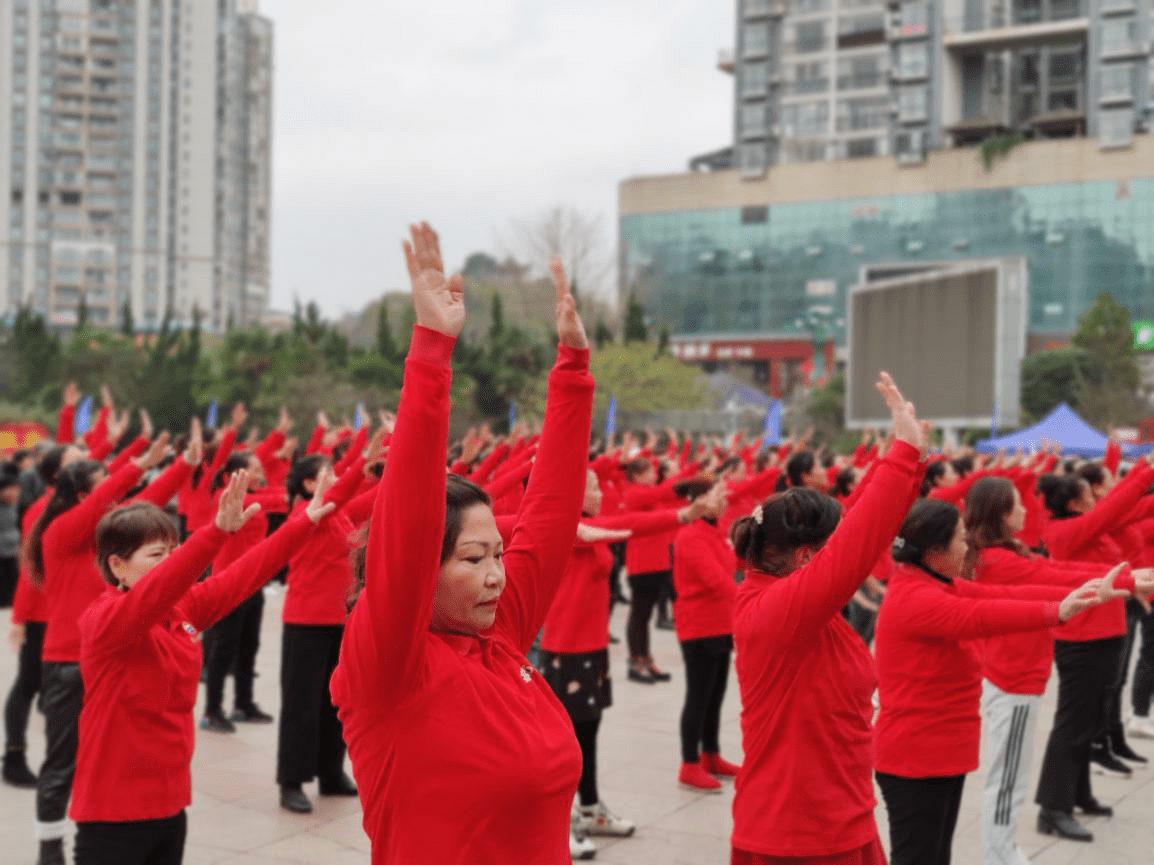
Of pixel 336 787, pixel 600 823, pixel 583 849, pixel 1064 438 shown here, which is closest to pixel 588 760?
pixel 600 823

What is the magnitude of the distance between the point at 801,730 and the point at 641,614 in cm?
702

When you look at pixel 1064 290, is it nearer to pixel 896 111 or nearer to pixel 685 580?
pixel 896 111

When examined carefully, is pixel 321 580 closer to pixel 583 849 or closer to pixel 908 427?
pixel 583 849

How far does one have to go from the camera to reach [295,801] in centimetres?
669

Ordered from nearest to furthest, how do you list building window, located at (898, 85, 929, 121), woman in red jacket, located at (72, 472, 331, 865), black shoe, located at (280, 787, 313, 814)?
woman in red jacket, located at (72, 472, 331, 865) < black shoe, located at (280, 787, 313, 814) < building window, located at (898, 85, 929, 121)

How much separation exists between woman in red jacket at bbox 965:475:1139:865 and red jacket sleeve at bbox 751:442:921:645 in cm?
231

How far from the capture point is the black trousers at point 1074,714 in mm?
6379

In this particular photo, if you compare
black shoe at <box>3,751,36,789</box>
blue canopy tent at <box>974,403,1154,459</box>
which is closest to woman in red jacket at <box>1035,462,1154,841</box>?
black shoe at <box>3,751,36,789</box>

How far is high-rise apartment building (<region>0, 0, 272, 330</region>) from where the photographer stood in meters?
109

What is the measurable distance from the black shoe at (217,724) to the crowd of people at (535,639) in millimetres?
24

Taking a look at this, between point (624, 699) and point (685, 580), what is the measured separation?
2.53 meters

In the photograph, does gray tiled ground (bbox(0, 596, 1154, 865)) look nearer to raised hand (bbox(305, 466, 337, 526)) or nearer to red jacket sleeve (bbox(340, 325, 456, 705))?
raised hand (bbox(305, 466, 337, 526))

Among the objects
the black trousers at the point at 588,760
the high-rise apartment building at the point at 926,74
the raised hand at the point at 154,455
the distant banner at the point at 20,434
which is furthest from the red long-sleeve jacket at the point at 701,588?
the high-rise apartment building at the point at 926,74

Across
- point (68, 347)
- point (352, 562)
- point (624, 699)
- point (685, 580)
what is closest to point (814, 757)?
point (352, 562)
